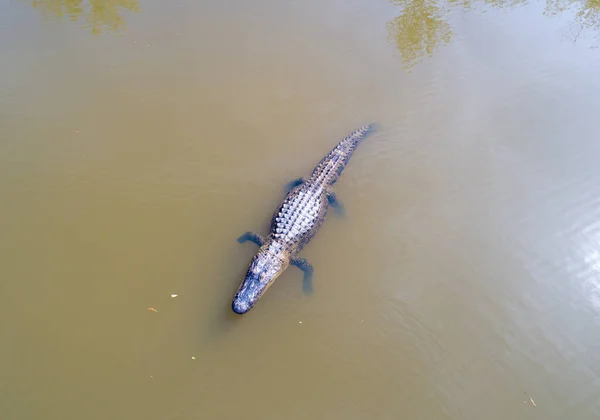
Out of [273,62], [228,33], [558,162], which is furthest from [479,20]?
[228,33]

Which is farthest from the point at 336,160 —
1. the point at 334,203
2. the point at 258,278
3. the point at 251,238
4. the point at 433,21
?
the point at 433,21

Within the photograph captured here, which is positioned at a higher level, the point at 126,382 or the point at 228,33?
the point at 228,33

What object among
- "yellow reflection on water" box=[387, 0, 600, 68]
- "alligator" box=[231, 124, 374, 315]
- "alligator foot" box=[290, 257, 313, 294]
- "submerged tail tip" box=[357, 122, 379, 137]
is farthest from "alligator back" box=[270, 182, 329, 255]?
"yellow reflection on water" box=[387, 0, 600, 68]

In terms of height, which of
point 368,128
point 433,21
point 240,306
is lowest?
point 240,306

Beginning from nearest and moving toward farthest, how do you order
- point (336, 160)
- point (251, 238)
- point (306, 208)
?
point (251, 238) → point (306, 208) → point (336, 160)

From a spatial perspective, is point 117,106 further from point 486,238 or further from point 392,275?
point 486,238

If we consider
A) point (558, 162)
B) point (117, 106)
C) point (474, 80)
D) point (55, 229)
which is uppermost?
point (474, 80)

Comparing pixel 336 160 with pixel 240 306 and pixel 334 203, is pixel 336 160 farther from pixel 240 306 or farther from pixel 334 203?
pixel 240 306

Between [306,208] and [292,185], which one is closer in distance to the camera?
[306,208]
